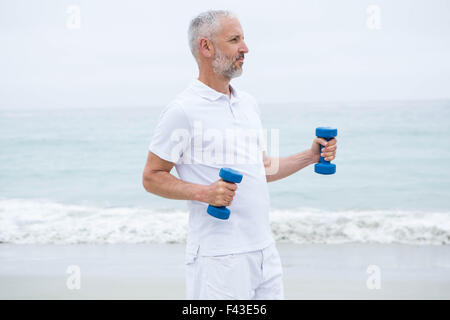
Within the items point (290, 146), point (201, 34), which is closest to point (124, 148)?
point (290, 146)

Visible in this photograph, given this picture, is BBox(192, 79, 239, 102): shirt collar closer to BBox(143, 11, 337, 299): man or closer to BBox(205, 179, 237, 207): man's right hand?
BBox(143, 11, 337, 299): man

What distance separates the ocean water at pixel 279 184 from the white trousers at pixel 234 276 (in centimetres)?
495

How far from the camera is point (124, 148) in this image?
62.1 feet

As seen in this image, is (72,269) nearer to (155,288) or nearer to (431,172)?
(155,288)

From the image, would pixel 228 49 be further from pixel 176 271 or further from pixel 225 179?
pixel 176 271

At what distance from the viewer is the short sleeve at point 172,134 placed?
1894 mm

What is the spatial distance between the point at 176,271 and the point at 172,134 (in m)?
3.66

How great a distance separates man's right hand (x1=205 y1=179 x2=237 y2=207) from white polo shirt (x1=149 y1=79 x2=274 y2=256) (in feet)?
0.47

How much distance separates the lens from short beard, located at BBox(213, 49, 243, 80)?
6.41ft

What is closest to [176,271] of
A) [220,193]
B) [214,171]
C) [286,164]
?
[286,164]

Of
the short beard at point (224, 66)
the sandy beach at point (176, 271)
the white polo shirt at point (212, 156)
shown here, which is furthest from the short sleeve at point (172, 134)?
the sandy beach at point (176, 271)

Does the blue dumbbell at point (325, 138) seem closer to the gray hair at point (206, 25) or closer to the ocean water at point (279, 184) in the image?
the gray hair at point (206, 25)

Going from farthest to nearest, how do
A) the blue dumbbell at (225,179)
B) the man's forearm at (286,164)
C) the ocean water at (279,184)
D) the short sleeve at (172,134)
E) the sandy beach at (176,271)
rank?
the ocean water at (279,184), the sandy beach at (176,271), the man's forearm at (286,164), the short sleeve at (172,134), the blue dumbbell at (225,179)

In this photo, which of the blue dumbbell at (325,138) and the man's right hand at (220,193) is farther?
the blue dumbbell at (325,138)
